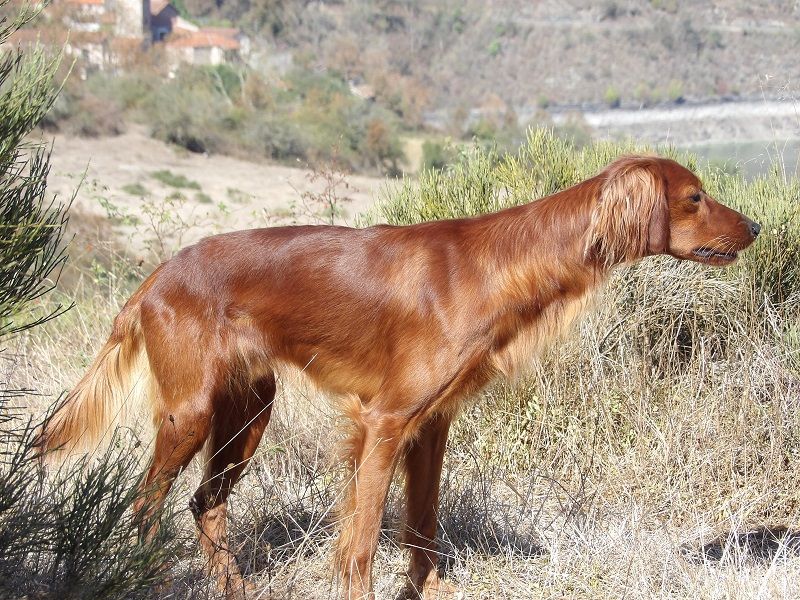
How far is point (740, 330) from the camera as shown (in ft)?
18.4

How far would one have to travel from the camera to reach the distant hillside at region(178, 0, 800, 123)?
1252 inches

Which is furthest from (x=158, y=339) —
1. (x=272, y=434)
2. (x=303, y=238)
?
(x=272, y=434)

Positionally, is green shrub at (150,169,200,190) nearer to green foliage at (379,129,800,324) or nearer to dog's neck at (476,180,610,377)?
green foliage at (379,129,800,324)

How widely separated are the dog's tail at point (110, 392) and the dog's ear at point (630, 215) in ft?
6.61

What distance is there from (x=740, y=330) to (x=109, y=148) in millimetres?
24341

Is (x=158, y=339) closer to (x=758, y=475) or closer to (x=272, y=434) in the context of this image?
(x=272, y=434)

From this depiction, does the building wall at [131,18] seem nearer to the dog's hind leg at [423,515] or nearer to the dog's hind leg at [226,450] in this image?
the dog's hind leg at [226,450]

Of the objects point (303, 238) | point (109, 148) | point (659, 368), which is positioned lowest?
point (109, 148)

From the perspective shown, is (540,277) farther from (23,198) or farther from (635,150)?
(635,150)

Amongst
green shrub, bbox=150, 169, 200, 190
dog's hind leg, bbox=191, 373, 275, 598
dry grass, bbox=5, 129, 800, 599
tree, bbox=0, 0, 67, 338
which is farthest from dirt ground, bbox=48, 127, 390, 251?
tree, bbox=0, 0, 67, 338

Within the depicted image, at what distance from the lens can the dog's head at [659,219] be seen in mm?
3789

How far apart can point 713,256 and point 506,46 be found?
135ft

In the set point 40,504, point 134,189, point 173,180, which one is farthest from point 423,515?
point 173,180

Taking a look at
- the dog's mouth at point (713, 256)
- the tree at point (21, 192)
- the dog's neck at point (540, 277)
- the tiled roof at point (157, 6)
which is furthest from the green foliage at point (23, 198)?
the tiled roof at point (157, 6)
